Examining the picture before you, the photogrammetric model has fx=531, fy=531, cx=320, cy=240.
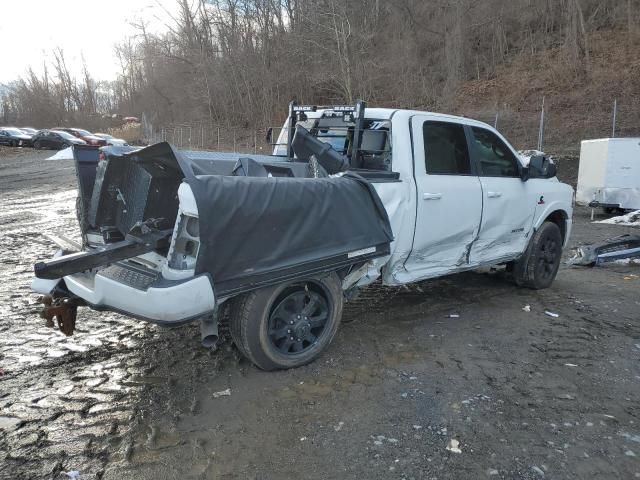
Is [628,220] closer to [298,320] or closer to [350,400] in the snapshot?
[298,320]

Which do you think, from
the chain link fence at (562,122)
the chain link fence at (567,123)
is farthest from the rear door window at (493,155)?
the chain link fence at (567,123)

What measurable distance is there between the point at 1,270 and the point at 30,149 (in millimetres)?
34622

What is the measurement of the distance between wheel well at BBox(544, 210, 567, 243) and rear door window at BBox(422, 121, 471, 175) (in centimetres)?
196

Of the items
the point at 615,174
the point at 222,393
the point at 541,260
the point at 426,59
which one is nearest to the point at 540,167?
the point at 541,260

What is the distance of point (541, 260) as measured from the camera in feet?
21.4

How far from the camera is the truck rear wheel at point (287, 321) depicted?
12.5 feet

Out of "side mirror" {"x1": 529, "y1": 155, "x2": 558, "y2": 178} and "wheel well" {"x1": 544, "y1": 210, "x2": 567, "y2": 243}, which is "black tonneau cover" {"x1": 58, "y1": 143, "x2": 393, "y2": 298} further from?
"wheel well" {"x1": 544, "y1": 210, "x2": 567, "y2": 243}

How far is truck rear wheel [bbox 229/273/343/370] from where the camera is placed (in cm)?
381

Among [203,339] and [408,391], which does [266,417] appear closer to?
[203,339]

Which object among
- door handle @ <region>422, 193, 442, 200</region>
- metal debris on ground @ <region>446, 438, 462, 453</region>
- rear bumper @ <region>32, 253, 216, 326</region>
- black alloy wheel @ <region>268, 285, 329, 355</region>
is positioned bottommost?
metal debris on ground @ <region>446, 438, 462, 453</region>

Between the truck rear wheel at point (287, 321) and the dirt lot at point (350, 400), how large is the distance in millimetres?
159

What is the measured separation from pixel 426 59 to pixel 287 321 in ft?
92.2

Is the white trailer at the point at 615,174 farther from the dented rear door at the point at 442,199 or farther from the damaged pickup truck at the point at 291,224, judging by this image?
the dented rear door at the point at 442,199

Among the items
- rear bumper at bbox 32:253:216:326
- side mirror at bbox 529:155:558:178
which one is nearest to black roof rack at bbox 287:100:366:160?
rear bumper at bbox 32:253:216:326
